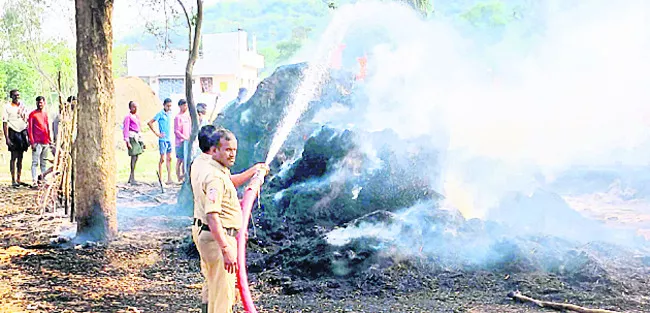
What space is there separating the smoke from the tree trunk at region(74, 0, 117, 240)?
3.60 metres

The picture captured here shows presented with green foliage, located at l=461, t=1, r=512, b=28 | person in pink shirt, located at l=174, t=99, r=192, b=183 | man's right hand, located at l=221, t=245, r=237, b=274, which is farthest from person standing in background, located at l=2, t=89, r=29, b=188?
green foliage, located at l=461, t=1, r=512, b=28

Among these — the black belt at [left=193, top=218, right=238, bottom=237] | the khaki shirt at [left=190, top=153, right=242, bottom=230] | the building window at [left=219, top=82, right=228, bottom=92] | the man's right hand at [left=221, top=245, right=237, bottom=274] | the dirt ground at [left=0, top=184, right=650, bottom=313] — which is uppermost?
the building window at [left=219, top=82, right=228, bottom=92]

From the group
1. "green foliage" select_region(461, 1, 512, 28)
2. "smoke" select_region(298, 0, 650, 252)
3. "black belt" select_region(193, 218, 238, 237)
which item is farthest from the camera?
"green foliage" select_region(461, 1, 512, 28)

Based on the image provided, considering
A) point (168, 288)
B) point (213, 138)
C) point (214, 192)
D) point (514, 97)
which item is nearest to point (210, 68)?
point (514, 97)

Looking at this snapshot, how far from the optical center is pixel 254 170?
204 inches

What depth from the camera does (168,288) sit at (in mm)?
6598

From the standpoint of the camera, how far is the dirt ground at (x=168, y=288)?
19.6 feet

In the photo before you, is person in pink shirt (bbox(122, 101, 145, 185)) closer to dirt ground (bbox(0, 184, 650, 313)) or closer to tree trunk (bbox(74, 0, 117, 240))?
dirt ground (bbox(0, 184, 650, 313))

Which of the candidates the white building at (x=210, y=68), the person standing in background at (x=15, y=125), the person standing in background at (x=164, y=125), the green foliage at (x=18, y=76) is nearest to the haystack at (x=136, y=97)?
the green foliage at (x=18, y=76)

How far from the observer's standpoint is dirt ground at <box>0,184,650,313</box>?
597cm

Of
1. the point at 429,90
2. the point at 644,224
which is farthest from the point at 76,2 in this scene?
the point at 644,224

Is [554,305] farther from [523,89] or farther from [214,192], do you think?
[523,89]

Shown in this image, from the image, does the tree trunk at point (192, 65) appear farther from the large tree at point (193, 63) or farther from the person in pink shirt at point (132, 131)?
the person in pink shirt at point (132, 131)

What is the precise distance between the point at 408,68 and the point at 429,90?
1.82 feet
